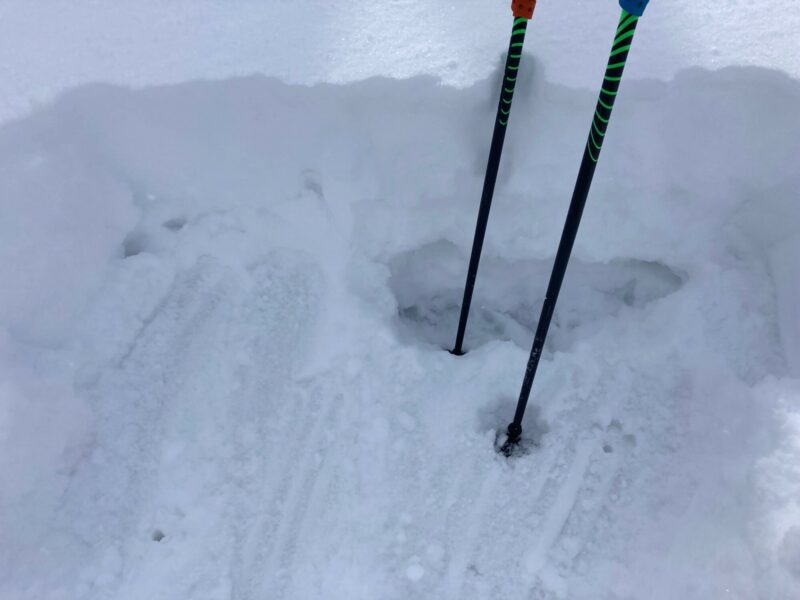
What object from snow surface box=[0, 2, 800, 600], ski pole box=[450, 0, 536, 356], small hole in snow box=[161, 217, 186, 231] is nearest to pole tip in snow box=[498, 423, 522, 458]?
snow surface box=[0, 2, 800, 600]

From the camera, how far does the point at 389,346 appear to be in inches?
68.8

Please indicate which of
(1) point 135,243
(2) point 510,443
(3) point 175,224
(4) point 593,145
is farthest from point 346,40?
(2) point 510,443

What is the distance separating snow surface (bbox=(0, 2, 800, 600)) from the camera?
4.90ft

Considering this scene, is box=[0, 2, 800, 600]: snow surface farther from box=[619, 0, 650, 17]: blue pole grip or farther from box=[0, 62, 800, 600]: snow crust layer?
box=[619, 0, 650, 17]: blue pole grip

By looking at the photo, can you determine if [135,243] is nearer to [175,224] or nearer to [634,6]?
[175,224]

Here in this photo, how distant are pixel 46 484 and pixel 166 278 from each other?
58 cm

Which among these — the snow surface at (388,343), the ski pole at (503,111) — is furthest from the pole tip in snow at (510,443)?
the ski pole at (503,111)

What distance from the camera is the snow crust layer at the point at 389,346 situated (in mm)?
1491

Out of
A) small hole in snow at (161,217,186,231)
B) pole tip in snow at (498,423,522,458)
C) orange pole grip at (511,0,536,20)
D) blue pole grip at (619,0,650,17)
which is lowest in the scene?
pole tip in snow at (498,423,522,458)

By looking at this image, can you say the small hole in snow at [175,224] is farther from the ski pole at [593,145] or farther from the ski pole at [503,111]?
the ski pole at [593,145]

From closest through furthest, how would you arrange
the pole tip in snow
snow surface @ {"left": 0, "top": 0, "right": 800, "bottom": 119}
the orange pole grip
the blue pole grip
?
the blue pole grip → the orange pole grip → the pole tip in snow → snow surface @ {"left": 0, "top": 0, "right": 800, "bottom": 119}

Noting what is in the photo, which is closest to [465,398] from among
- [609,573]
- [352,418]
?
[352,418]

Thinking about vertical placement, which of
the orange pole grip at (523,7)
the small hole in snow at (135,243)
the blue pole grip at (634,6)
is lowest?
the small hole in snow at (135,243)

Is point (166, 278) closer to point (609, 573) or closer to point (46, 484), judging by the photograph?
point (46, 484)
